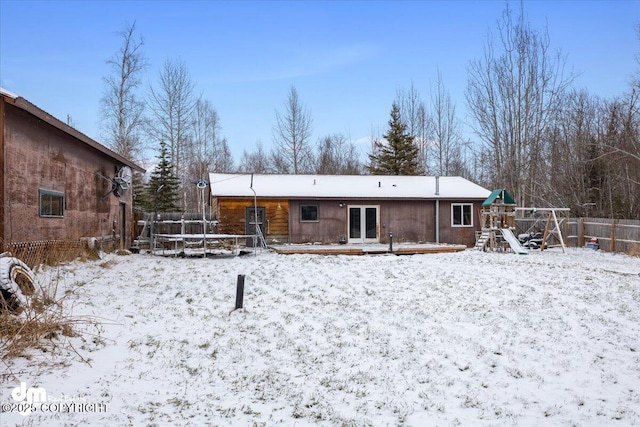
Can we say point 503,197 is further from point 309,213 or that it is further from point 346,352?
point 346,352

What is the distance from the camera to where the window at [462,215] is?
21875 millimetres

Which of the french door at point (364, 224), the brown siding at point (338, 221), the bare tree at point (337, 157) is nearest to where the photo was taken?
the brown siding at point (338, 221)

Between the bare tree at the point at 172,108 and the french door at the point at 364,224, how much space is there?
15.2 meters

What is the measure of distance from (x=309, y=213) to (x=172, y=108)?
1582cm

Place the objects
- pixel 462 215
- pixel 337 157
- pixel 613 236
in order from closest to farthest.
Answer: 1. pixel 613 236
2. pixel 462 215
3. pixel 337 157

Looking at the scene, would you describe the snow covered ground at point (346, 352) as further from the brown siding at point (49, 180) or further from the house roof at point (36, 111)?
the house roof at point (36, 111)

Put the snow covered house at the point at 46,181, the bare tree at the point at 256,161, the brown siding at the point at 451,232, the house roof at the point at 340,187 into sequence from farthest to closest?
the bare tree at the point at 256,161, the brown siding at the point at 451,232, the house roof at the point at 340,187, the snow covered house at the point at 46,181

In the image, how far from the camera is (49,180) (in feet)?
36.7

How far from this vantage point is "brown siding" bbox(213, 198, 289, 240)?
1970 cm

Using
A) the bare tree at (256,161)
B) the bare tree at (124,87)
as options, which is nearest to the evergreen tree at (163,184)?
the bare tree at (124,87)

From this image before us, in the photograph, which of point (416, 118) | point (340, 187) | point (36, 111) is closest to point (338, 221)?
point (340, 187)

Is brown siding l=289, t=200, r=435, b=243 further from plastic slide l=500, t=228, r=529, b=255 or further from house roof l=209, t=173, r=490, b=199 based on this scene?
plastic slide l=500, t=228, r=529, b=255

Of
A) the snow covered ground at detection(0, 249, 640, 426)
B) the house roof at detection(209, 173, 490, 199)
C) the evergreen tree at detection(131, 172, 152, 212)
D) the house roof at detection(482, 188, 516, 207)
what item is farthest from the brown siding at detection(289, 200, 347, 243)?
the evergreen tree at detection(131, 172, 152, 212)

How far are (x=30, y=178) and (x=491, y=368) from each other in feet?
32.4
